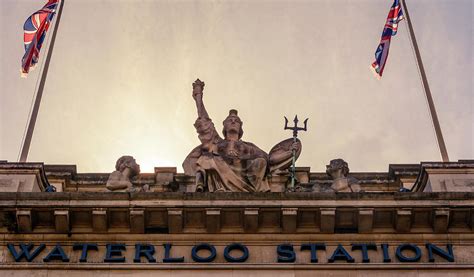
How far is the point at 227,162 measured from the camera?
29766 mm

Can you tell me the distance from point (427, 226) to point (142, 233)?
719 centimetres

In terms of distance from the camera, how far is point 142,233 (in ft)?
89.0

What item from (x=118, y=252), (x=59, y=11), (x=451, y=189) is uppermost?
(x=59, y=11)

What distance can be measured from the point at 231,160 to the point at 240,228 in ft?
10.3

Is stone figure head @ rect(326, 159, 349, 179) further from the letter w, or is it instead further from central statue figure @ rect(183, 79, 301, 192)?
the letter w

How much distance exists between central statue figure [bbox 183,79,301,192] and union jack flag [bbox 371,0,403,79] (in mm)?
6398

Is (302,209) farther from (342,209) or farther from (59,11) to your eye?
(59,11)

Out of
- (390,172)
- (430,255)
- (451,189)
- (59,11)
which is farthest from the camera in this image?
(59,11)

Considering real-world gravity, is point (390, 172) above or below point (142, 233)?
above

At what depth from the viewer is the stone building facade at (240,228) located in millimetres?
26781

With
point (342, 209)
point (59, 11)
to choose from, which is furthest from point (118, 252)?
point (59, 11)

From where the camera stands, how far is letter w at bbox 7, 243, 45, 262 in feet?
87.2

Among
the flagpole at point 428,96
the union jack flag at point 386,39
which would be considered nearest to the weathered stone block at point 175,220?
the flagpole at point 428,96

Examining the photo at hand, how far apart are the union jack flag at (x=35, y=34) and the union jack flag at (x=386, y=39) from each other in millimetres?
10955
